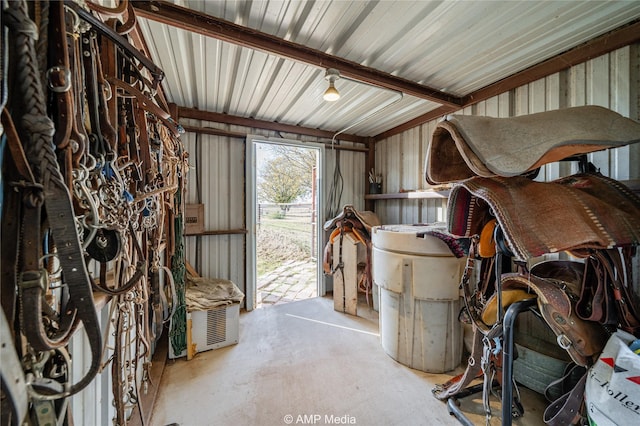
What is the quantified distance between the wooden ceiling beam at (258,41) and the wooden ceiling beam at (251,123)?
170 centimetres

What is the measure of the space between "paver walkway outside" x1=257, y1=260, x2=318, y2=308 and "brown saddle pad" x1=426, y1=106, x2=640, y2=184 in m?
3.36

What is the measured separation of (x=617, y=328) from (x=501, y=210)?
870 mm

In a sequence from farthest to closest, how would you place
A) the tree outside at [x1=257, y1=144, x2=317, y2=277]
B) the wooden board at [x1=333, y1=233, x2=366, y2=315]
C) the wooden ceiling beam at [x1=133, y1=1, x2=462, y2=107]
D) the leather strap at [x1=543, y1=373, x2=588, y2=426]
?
the tree outside at [x1=257, y1=144, x2=317, y2=277], the wooden board at [x1=333, y1=233, x2=366, y2=315], the wooden ceiling beam at [x1=133, y1=1, x2=462, y2=107], the leather strap at [x1=543, y1=373, x2=588, y2=426]

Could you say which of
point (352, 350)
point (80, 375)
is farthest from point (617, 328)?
point (80, 375)

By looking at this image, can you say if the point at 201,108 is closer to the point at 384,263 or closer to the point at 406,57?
the point at 406,57

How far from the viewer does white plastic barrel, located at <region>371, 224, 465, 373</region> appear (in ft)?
6.50

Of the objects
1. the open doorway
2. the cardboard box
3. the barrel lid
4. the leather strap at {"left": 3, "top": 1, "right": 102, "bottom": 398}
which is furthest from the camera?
the open doorway

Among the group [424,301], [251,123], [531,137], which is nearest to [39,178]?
[531,137]

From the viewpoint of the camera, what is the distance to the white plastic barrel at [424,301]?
1980 millimetres

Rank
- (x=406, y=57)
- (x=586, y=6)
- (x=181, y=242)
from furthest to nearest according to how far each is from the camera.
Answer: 1. (x=181, y=242)
2. (x=406, y=57)
3. (x=586, y=6)

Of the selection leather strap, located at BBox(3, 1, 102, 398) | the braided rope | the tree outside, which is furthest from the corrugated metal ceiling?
the tree outside

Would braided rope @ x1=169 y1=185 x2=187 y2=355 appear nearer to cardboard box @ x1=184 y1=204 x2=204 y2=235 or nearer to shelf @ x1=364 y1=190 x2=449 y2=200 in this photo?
cardboard box @ x1=184 y1=204 x2=204 y2=235

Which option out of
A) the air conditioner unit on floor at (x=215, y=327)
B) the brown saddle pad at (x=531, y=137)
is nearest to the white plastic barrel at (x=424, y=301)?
the brown saddle pad at (x=531, y=137)

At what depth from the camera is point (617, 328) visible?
1.15 metres
